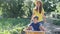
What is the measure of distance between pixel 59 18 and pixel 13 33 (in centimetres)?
830

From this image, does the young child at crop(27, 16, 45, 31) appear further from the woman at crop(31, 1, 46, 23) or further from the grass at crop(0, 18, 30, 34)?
the grass at crop(0, 18, 30, 34)

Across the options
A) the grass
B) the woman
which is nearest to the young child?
the woman

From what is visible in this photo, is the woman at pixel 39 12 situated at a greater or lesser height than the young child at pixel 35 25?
greater

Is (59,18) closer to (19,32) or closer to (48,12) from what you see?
(48,12)

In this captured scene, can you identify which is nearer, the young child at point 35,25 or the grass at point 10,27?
the young child at point 35,25

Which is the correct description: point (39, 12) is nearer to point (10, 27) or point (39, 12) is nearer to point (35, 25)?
point (35, 25)

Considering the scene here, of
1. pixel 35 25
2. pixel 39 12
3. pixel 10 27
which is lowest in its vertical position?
pixel 35 25

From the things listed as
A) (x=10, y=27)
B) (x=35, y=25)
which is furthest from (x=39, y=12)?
(x=10, y=27)

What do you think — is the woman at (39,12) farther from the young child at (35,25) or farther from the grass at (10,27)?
the grass at (10,27)

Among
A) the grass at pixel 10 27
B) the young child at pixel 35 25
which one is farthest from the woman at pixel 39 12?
the grass at pixel 10 27

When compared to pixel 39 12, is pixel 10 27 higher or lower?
higher

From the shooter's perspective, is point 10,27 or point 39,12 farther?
point 10,27

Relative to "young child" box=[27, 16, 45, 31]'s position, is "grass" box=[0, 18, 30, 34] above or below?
above

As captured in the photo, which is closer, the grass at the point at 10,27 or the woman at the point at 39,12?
the woman at the point at 39,12
